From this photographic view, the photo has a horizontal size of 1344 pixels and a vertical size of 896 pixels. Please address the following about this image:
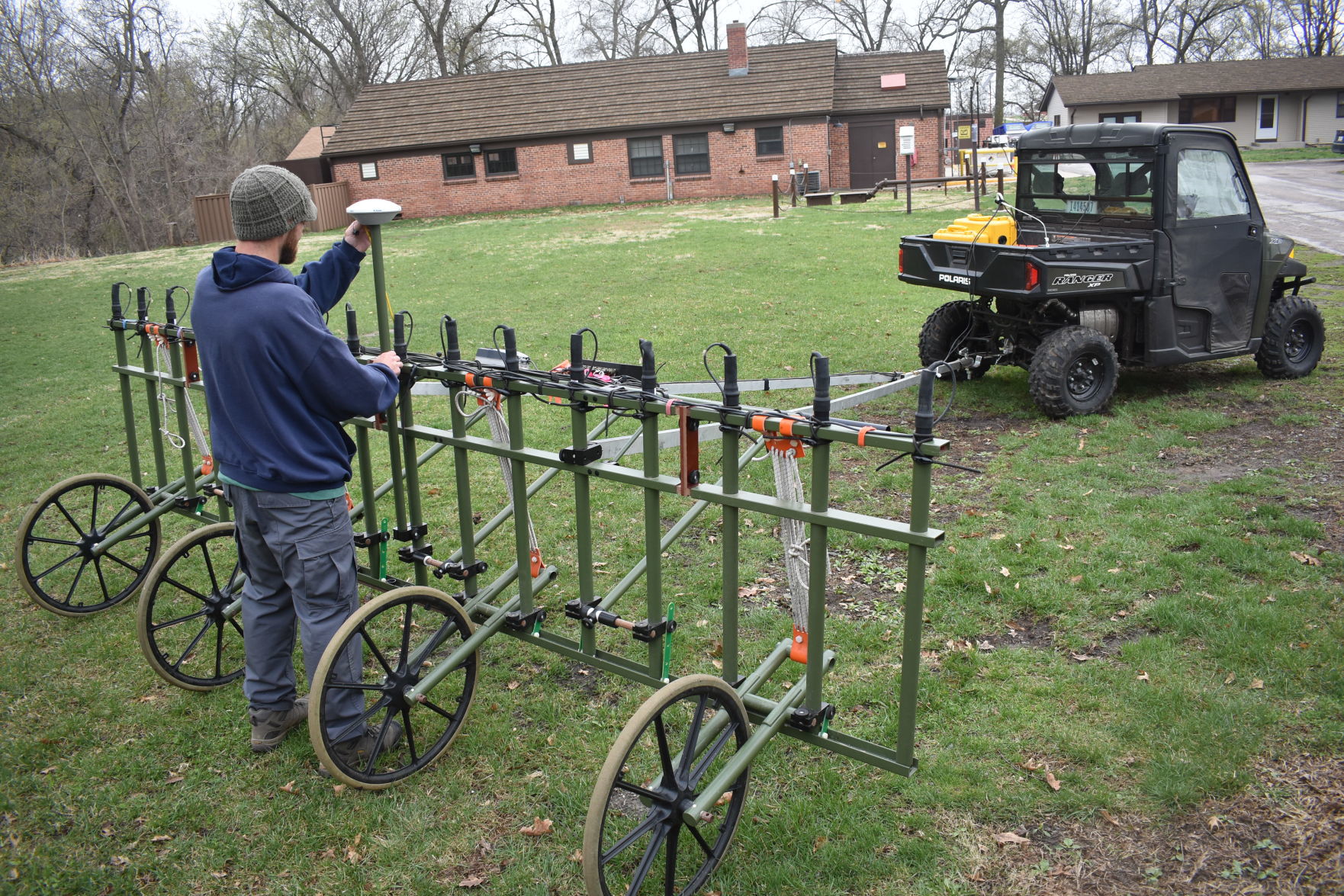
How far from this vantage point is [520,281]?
52.8 ft

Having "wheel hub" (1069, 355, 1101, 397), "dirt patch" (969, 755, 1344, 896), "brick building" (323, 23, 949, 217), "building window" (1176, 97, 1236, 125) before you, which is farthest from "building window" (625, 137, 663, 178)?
"building window" (1176, 97, 1236, 125)

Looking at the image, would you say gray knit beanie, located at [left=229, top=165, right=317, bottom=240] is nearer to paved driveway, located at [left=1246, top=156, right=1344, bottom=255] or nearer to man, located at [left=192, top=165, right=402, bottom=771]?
man, located at [left=192, top=165, right=402, bottom=771]

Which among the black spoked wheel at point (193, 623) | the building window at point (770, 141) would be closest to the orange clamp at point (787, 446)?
the black spoked wheel at point (193, 623)

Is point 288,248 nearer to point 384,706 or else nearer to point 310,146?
point 384,706

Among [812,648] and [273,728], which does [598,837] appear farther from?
[273,728]

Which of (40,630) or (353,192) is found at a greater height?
(353,192)

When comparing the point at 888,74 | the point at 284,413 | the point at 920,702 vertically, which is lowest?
the point at 920,702

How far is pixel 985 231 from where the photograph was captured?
813 cm

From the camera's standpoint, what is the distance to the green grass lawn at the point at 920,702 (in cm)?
334

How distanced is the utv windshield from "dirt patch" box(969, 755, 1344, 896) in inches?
220

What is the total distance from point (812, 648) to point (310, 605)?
181 cm

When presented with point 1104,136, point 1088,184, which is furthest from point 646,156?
point 1104,136

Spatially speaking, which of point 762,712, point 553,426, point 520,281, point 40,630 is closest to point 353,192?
point 520,281

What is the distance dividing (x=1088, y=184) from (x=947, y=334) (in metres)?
1.66
